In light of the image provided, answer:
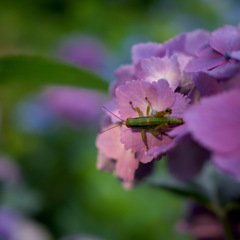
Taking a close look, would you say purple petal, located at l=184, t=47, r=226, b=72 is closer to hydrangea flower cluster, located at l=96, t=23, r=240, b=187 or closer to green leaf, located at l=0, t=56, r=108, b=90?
hydrangea flower cluster, located at l=96, t=23, r=240, b=187

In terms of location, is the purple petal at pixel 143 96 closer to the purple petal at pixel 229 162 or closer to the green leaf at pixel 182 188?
the purple petal at pixel 229 162

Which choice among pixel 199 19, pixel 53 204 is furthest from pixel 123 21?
pixel 53 204

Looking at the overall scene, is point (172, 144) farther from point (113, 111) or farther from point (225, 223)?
point (225, 223)

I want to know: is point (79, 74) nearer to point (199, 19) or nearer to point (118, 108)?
point (118, 108)

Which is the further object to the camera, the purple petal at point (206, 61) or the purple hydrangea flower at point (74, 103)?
the purple hydrangea flower at point (74, 103)

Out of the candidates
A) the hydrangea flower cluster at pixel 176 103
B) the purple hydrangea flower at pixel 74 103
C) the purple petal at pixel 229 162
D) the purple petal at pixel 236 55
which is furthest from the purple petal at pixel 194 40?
the purple hydrangea flower at pixel 74 103

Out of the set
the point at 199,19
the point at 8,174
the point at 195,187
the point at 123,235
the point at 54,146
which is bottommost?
the point at 123,235
